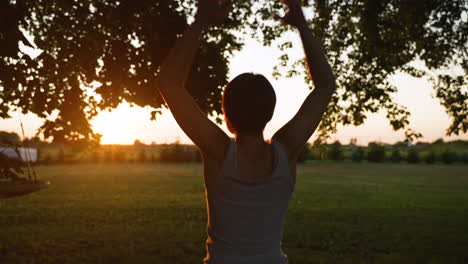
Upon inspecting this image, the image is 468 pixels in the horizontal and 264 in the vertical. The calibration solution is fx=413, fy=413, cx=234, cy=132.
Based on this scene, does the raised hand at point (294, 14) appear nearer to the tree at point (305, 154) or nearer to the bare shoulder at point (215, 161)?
the bare shoulder at point (215, 161)

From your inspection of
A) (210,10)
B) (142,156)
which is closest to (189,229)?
(210,10)

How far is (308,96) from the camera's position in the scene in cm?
194

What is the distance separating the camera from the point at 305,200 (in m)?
19.1

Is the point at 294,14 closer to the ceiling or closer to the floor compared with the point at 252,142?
closer to the ceiling

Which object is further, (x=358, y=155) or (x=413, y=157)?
(x=358, y=155)

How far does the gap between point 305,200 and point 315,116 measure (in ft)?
58.3

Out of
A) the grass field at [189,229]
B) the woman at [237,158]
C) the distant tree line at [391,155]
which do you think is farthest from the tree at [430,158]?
the woman at [237,158]

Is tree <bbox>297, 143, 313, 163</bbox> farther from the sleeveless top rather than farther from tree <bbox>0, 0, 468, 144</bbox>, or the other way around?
the sleeveless top

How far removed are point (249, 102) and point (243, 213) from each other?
0.46m

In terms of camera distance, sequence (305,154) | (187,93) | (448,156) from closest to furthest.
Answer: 1. (187,93)
2. (305,154)
3. (448,156)

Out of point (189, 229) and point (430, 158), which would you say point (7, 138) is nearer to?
point (189, 229)

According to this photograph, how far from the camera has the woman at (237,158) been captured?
5.40ft

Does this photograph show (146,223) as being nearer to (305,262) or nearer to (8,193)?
(305,262)

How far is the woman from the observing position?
164 centimetres
